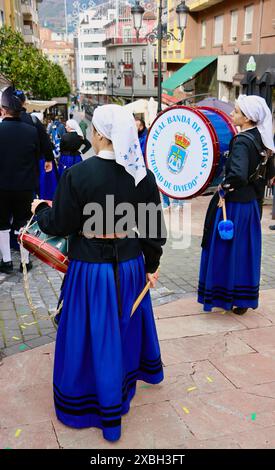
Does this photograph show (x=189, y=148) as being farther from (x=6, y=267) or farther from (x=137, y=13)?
(x=137, y=13)

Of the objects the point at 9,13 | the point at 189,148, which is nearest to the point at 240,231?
the point at 189,148

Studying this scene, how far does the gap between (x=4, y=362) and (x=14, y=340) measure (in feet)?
1.23

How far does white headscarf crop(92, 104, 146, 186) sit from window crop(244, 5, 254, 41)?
1502 centimetres

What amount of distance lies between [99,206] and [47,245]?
0.58m

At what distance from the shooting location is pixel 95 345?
9.07ft

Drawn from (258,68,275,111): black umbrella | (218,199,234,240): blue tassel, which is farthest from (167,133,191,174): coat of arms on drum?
(258,68,275,111): black umbrella

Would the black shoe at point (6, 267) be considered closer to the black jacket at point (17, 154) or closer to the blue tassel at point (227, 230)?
the black jacket at point (17, 154)

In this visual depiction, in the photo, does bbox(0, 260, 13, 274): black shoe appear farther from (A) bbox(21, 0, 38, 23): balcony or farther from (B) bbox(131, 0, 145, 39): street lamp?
(A) bbox(21, 0, 38, 23): balcony

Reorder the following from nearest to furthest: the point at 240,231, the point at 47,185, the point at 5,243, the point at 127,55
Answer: the point at 240,231 < the point at 5,243 < the point at 47,185 < the point at 127,55

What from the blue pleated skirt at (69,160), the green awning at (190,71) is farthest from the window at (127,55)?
the blue pleated skirt at (69,160)

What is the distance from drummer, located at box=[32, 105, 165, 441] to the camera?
8.77ft

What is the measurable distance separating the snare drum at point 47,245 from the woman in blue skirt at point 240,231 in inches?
63.7

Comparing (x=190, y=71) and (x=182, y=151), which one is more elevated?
(x=190, y=71)
